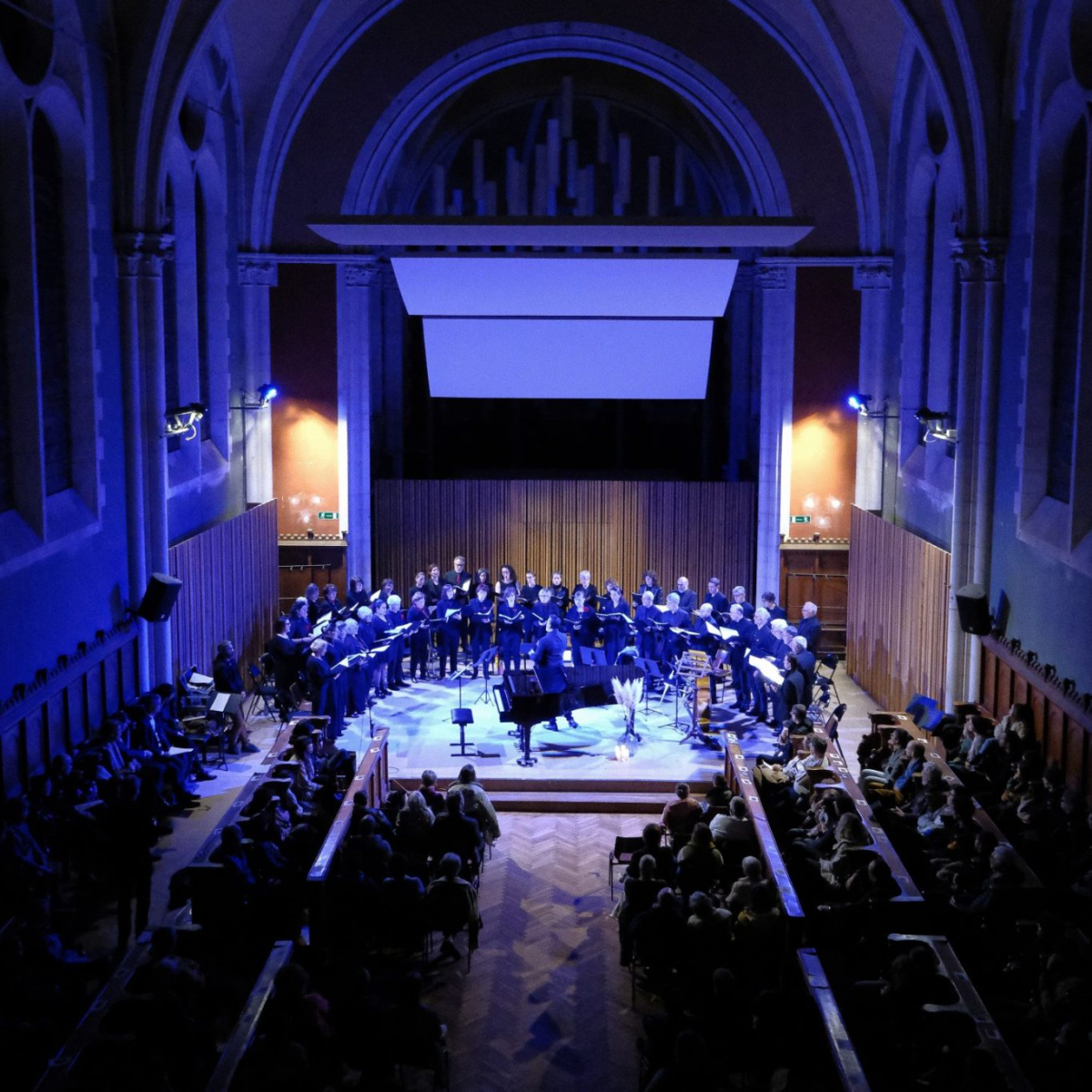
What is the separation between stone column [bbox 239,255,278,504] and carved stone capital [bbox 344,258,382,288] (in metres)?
1.04

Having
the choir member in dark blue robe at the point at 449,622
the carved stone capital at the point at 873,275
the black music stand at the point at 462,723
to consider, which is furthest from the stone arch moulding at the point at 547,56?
the black music stand at the point at 462,723

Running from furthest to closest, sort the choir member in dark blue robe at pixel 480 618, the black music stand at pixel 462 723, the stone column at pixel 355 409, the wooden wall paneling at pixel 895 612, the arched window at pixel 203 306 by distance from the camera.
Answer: the stone column at pixel 355 409 → the choir member in dark blue robe at pixel 480 618 → the arched window at pixel 203 306 → the wooden wall paneling at pixel 895 612 → the black music stand at pixel 462 723

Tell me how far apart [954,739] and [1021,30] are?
6.78 metres

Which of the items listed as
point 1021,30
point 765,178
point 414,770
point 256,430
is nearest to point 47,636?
point 414,770

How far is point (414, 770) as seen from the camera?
13.1 meters

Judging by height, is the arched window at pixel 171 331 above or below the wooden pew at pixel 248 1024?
above

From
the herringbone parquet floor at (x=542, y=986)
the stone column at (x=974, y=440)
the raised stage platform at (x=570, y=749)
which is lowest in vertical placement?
the herringbone parquet floor at (x=542, y=986)

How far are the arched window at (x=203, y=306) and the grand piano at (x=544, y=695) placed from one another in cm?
596

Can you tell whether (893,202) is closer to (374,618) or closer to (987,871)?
(374,618)

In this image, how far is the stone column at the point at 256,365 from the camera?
1798 centimetres

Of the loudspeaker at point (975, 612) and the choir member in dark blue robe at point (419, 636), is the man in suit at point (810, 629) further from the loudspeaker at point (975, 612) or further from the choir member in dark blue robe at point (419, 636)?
the choir member in dark blue robe at point (419, 636)

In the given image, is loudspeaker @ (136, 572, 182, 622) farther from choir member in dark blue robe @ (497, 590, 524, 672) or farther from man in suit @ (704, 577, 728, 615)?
Result: man in suit @ (704, 577, 728, 615)

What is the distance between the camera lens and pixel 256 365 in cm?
1817

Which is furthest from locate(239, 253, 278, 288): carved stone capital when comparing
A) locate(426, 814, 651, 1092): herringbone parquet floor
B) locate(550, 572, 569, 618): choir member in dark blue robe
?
locate(426, 814, 651, 1092): herringbone parquet floor
